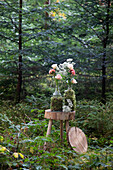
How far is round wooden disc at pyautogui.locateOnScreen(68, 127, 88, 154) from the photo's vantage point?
12.4 ft

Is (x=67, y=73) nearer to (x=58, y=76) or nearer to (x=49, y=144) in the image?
A: (x=58, y=76)

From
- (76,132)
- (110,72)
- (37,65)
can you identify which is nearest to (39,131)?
(76,132)

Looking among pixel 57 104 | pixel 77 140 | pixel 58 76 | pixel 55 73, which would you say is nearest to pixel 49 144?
pixel 77 140

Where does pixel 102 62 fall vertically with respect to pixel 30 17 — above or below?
below

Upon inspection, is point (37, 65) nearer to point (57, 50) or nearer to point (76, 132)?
point (57, 50)

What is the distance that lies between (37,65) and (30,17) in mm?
1578

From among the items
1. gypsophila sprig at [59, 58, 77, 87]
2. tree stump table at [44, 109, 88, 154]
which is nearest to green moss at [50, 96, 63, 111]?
tree stump table at [44, 109, 88, 154]

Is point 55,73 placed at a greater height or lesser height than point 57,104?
greater

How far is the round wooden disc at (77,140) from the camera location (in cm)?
377

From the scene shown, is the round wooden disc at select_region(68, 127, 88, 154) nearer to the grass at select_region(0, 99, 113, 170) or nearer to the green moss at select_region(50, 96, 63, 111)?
the grass at select_region(0, 99, 113, 170)

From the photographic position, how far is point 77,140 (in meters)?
3.93

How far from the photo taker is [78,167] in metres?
2.87

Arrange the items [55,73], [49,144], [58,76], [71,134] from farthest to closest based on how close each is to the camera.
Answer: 1. [55,73]
2. [58,76]
3. [71,134]
4. [49,144]

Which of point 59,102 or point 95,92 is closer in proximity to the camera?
point 59,102
